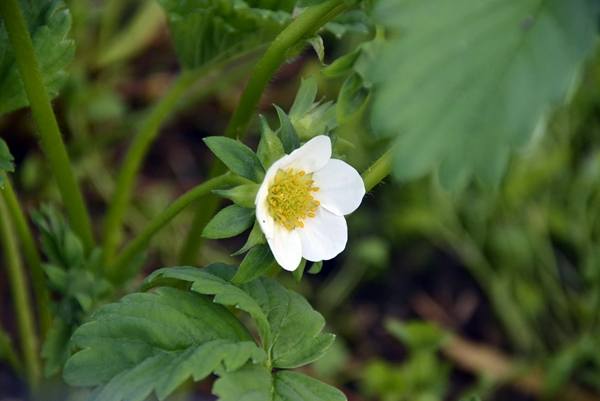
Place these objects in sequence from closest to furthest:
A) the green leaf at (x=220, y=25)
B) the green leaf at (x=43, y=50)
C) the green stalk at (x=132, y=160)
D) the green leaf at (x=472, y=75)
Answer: the green leaf at (x=472, y=75) → the green leaf at (x=43, y=50) → the green leaf at (x=220, y=25) → the green stalk at (x=132, y=160)

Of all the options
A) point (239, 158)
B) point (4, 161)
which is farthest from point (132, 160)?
point (239, 158)

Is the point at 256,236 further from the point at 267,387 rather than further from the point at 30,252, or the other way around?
the point at 30,252

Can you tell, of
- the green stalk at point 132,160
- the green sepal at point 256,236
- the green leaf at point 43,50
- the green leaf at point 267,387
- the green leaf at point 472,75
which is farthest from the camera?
the green stalk at point 132,160

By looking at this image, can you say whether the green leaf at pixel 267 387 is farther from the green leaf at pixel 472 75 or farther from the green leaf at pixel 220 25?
the green leaf at pixel 220 25

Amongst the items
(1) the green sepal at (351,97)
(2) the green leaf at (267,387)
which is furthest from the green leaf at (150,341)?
(1) the green sepal at (351,97)

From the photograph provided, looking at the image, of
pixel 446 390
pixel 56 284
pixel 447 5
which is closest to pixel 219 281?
pixel 56 284

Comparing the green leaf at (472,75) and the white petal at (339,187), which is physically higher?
the green leaf at (472,75)

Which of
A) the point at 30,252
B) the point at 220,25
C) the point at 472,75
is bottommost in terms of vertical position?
the point at 30,252

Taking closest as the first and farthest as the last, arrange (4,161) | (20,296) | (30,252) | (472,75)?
(472,75) → (4,161) → (30,252) → (20,296)
